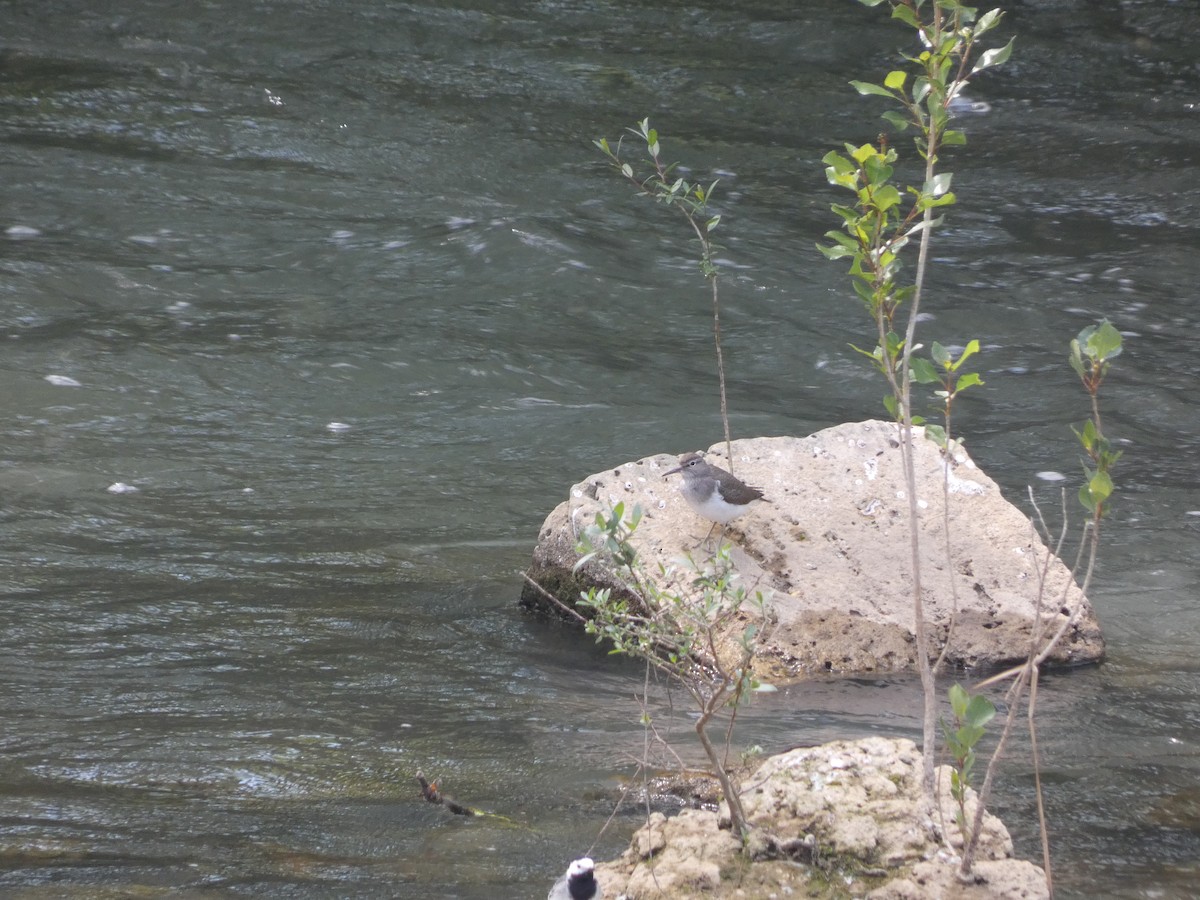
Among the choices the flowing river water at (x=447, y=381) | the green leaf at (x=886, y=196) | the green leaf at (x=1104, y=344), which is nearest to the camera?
the green leaf at (x=1104, y=344)

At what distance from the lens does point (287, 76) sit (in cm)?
1450

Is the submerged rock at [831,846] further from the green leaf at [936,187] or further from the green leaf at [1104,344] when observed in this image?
the green leaf at [936,187]

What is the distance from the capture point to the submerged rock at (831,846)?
3062mm

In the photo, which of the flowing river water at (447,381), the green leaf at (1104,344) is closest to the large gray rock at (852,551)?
the flowing river water at (447,381)

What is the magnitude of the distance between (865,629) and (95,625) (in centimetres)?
285

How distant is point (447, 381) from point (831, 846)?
6.37 metres

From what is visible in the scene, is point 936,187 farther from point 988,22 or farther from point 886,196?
point 988,22

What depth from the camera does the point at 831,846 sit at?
3.17 meters

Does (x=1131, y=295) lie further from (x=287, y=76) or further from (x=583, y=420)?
(x=287, y=76)

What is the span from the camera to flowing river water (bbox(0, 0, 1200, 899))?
13.0ft

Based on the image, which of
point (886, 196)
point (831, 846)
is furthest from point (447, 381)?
point (831, 846)

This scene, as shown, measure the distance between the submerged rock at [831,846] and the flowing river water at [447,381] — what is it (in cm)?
33

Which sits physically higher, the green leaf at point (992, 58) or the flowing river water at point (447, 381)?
the green leaf at point (992, 58)

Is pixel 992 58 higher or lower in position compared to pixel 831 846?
higher
